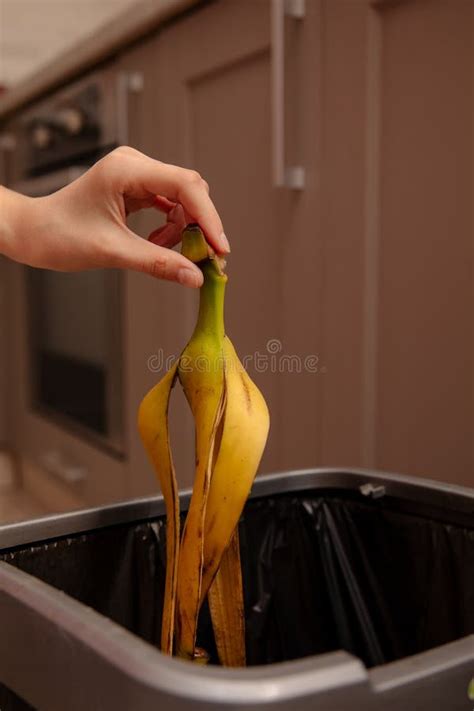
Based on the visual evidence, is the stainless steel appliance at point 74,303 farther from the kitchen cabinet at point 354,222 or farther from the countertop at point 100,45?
the kitchen cabinet at point 354,222

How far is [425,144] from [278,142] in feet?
0.68

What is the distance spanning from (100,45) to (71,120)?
0.17 meters

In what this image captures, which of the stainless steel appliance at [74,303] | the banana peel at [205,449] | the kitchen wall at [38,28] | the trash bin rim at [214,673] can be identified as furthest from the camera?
the kitchen wall at [38,28]

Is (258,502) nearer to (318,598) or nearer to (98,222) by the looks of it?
(318,598)

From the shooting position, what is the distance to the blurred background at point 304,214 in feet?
2.72

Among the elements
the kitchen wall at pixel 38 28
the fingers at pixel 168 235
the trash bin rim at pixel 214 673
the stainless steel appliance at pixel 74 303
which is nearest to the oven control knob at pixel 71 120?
the stainless steel appliance at pixel 74 303

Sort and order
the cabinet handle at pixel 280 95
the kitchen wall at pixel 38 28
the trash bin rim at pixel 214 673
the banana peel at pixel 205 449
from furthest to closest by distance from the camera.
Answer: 1. the kitchen wall at pixel 38 28
2. the cabinet handle at pixel 280 95
3. the banana peel at pixel 205 449
4. the trash bin rim at pixel 214 673

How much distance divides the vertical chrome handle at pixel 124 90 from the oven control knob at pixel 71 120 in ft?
0.51

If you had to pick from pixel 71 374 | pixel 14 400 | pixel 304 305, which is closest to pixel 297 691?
pixel 304 305

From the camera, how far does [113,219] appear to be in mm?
526

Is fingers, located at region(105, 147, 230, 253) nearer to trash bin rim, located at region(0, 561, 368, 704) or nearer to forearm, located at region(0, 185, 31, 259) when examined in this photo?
forearm, located at region(0, 185, 31, 259)

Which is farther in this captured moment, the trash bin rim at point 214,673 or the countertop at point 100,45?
the countertop at point 100,45

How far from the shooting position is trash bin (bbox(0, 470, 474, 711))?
0.39 meters

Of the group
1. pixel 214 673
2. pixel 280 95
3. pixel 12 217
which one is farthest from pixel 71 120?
pixel 214 673
